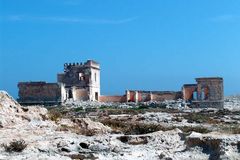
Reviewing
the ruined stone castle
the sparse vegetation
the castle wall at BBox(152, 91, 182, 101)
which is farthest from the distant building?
the sparse vegetation

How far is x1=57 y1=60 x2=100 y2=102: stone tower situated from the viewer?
5866 cm

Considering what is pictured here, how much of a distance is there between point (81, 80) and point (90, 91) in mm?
2137

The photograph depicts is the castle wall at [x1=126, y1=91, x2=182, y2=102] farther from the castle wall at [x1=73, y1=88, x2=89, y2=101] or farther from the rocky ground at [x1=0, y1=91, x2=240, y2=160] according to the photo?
the rocky ground at [x1=0, y1=91, x2=240, y2=160]

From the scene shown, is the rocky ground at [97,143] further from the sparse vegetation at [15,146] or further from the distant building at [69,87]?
the distant building at [69,87]

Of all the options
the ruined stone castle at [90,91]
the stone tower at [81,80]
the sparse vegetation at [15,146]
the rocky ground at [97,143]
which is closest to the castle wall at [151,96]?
the ruined stone castle at [90,91]

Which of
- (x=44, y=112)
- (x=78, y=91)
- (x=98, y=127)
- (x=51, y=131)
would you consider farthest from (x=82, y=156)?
(x=78, y=91)

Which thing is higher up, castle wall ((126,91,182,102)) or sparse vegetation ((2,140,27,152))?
castle wall ((126,91,182,102))

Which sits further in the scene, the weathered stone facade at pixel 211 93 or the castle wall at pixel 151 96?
the castle wall at pixel 151 96

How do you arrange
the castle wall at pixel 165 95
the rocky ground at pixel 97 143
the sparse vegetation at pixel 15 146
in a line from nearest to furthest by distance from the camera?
the rocky ground at pixel 97 143 → the sparse vegetation at pixel 15 146 → the castle wall at pixel 165 95

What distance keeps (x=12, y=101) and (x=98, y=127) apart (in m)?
3.37

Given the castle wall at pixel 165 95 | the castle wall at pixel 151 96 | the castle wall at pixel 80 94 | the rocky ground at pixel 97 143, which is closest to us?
the rocky ground at pixel 97 143

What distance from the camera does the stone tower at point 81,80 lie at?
5866 centimetres

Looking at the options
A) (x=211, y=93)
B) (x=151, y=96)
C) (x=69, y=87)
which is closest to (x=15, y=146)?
(x=211, y=93)

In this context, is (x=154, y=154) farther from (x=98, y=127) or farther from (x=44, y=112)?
(x=44, y=112)
